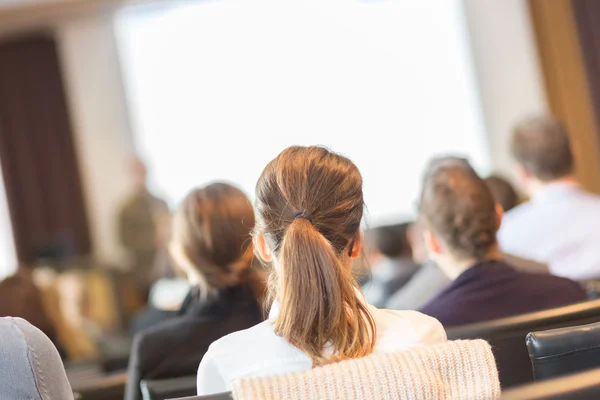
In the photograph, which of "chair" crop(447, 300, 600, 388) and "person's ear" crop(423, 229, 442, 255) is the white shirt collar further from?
"chair" crop(447, 300, 600, 388)

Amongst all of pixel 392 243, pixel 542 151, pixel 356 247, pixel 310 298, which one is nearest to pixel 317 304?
pixel 310 298

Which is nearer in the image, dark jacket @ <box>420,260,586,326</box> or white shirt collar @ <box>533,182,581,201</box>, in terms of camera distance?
dark jacket @ <box>420,260,586,326</box>

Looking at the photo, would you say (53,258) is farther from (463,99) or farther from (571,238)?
(571,238)

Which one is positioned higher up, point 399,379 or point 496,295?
point 399,379

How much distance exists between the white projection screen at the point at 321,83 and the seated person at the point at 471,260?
5364mm

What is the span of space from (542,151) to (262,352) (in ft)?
6.39

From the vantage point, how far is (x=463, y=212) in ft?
7.08

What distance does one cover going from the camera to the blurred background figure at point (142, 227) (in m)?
7.48

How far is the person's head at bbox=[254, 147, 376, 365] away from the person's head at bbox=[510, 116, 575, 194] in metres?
1.68

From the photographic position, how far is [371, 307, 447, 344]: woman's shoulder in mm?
1386

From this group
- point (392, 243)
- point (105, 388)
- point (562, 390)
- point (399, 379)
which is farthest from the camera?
point (392, 243)

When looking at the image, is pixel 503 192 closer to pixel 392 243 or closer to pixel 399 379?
pixel 392 243

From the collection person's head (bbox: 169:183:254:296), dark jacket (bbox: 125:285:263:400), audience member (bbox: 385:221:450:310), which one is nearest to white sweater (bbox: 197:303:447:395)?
dark jacket (bbox: 125:285:263:400)

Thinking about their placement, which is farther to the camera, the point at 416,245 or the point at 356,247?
the point at 416,245
